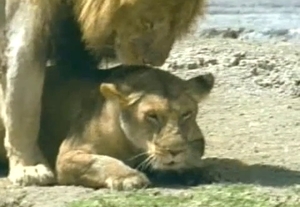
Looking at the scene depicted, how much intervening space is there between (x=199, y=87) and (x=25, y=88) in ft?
2.75

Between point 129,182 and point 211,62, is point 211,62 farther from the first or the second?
point 129,182

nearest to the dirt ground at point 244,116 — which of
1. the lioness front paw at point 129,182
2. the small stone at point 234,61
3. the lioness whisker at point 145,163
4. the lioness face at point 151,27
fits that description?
the small stone at point 234,61

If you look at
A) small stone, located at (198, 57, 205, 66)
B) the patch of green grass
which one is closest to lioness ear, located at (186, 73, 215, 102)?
the patch of green grass

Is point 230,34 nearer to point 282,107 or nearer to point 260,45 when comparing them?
point 260,45

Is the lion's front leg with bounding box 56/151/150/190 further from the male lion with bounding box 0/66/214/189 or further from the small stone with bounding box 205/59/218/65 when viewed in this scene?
the small stone with bounding box 205/59/218/65

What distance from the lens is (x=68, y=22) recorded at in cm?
691

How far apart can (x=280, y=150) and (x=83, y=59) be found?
4.00 ft

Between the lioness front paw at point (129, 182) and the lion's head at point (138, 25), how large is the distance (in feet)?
2.40

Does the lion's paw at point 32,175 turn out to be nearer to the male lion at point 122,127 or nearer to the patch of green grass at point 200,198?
the male lion at point 122,127

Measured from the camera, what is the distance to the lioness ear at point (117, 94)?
650 cm

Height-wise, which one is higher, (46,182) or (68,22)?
(68,22)

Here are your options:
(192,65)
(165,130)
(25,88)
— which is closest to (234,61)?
(192,65)

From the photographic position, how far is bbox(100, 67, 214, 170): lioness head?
6297 millimetres

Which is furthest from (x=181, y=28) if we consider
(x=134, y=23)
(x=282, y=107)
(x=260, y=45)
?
(x=260, y=45)
